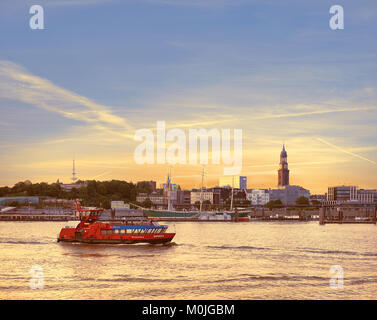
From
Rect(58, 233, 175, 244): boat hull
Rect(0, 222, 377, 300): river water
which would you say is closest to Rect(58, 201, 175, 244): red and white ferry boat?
Rect(58, 233, 175, 244): boat hull

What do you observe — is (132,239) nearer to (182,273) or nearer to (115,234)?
(115,234)

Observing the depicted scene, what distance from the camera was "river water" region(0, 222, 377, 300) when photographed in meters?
29.8

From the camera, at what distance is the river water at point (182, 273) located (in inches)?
1172

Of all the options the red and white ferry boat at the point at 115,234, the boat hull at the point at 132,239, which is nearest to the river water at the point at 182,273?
the boat hull at the point at 132,239

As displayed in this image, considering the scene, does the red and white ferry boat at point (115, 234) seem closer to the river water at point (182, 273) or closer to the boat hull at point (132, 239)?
the boat hull at point (132, 239)

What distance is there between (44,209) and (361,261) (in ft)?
528

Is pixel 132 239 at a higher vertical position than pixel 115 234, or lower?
lower

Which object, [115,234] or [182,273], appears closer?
[182,273]

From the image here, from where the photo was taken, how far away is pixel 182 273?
38094 mm

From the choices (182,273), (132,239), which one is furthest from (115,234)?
(182,273)

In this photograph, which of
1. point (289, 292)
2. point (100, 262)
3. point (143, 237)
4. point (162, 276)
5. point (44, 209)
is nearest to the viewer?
point (289, 292)
